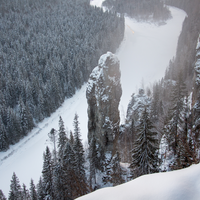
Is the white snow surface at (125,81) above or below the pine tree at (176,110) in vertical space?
above

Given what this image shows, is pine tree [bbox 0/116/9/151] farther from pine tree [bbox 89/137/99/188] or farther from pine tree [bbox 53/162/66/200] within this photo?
pine tree [bbox 89/137/99/188]

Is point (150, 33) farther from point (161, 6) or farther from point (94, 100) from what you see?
point (94, 100)

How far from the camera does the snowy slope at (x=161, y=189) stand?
17.7ft

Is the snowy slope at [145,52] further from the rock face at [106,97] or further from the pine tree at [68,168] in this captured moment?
the pine tree at [68,168]

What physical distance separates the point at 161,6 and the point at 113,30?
7097 centimetres

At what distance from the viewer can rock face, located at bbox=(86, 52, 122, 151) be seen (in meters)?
25.3

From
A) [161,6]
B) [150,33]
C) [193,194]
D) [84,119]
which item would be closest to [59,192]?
[193,194]

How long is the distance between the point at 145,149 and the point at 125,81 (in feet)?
210

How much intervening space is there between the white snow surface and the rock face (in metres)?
18.3

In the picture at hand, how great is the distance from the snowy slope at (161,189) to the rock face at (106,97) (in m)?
19.2

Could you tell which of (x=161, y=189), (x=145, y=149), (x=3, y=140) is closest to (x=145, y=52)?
(x=3, y=140)

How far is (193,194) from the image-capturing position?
5.30 m

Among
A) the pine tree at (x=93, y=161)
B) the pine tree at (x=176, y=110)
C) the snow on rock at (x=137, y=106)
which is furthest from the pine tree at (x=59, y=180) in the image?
the snow on rock at (x=137, y=106)

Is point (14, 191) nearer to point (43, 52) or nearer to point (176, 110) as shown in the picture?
point (176, 110)
